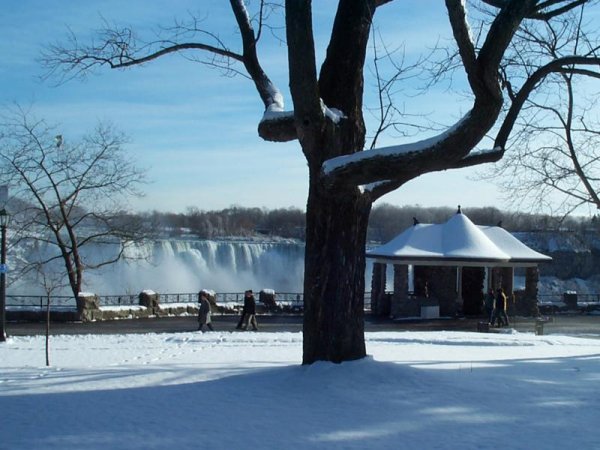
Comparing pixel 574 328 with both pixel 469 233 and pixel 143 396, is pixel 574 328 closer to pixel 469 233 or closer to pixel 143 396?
pixel 469 233

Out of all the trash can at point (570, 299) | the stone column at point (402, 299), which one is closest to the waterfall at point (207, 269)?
the trash can at point (570, 299)

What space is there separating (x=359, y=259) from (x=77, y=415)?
3.66 metres

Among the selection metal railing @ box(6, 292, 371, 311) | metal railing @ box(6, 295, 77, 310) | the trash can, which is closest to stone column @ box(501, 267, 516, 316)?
the trash can

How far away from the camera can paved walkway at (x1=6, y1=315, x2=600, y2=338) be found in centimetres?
2170

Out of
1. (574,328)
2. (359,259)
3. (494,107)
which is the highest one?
(494,107)

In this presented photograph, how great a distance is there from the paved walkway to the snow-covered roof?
8.17ft

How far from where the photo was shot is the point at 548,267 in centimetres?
6975

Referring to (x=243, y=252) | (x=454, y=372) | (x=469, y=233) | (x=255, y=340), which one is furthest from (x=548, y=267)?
(x=454, y=372)

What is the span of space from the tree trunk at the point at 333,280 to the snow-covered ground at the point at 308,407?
282mm

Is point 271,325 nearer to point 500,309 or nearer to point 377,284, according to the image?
Answer: point 377,284

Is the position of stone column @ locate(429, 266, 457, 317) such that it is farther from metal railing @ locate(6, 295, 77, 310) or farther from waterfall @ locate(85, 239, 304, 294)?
waterfall @ locate(85, 239, 304, 294)

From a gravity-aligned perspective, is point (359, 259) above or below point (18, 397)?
above

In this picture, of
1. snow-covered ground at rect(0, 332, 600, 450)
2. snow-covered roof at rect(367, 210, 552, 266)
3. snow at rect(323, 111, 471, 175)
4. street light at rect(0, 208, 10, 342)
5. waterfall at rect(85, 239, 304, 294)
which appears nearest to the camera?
snow-covered ground at rect(0, 332, 600, 450)

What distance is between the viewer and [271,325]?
24.2 metres
